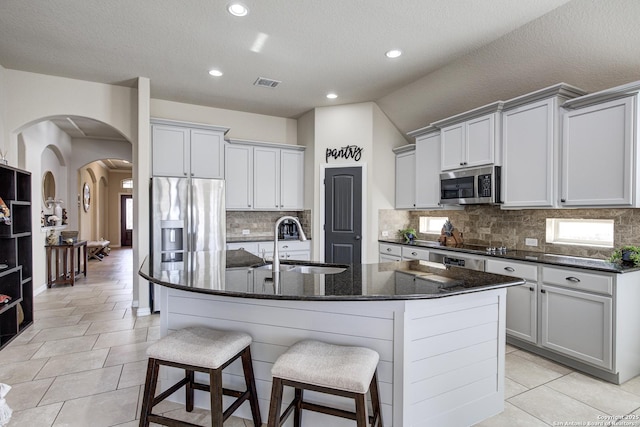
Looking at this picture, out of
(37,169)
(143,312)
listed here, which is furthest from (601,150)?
(37,169)

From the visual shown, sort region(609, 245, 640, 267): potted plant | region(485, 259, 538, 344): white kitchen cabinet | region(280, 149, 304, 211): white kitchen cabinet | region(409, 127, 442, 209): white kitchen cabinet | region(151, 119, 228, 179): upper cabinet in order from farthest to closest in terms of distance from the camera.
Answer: region(280, 149, 304, 211): white kitchen cabinet
region(151, 119, 228, 179): upper cabinet
region(409, 127, 442, 209): white kitchen cabinet
region(485, 259, 538, 344): white kitchen cabinet
region(609, 245, 640, 267): potted plant

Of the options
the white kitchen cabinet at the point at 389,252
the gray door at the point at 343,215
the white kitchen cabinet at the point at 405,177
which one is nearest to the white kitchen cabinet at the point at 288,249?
the gray door at the point at 343,215

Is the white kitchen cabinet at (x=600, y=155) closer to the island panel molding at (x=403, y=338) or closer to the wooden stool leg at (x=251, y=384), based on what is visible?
→ the island panel molding at (x=403, y=338)

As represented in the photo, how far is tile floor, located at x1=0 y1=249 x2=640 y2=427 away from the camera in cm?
219

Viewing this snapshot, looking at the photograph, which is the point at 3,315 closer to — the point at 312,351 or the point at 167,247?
the point at 167,247

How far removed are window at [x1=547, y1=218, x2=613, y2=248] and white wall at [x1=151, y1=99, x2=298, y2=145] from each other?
13.2 feet

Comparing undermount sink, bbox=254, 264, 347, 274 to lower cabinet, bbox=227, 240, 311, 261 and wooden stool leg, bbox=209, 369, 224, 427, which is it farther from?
lower cabinet, bbox=227, 240, 311, 261

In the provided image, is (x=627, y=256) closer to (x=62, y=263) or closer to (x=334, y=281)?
(x=334, y=281)

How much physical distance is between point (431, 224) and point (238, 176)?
3079mm

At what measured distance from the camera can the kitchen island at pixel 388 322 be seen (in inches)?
70.1

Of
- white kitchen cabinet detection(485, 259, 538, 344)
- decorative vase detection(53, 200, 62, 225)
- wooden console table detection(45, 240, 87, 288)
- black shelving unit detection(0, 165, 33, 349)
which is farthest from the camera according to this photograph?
decorative vase detection(53, 200, 62, 225)

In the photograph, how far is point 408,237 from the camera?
496cm

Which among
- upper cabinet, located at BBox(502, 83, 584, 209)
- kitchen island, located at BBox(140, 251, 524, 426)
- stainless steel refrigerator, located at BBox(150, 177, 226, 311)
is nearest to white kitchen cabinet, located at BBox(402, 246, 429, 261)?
upper cabinet, located at BBox(502, 83, 584, 209)

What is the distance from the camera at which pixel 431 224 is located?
5.25m
